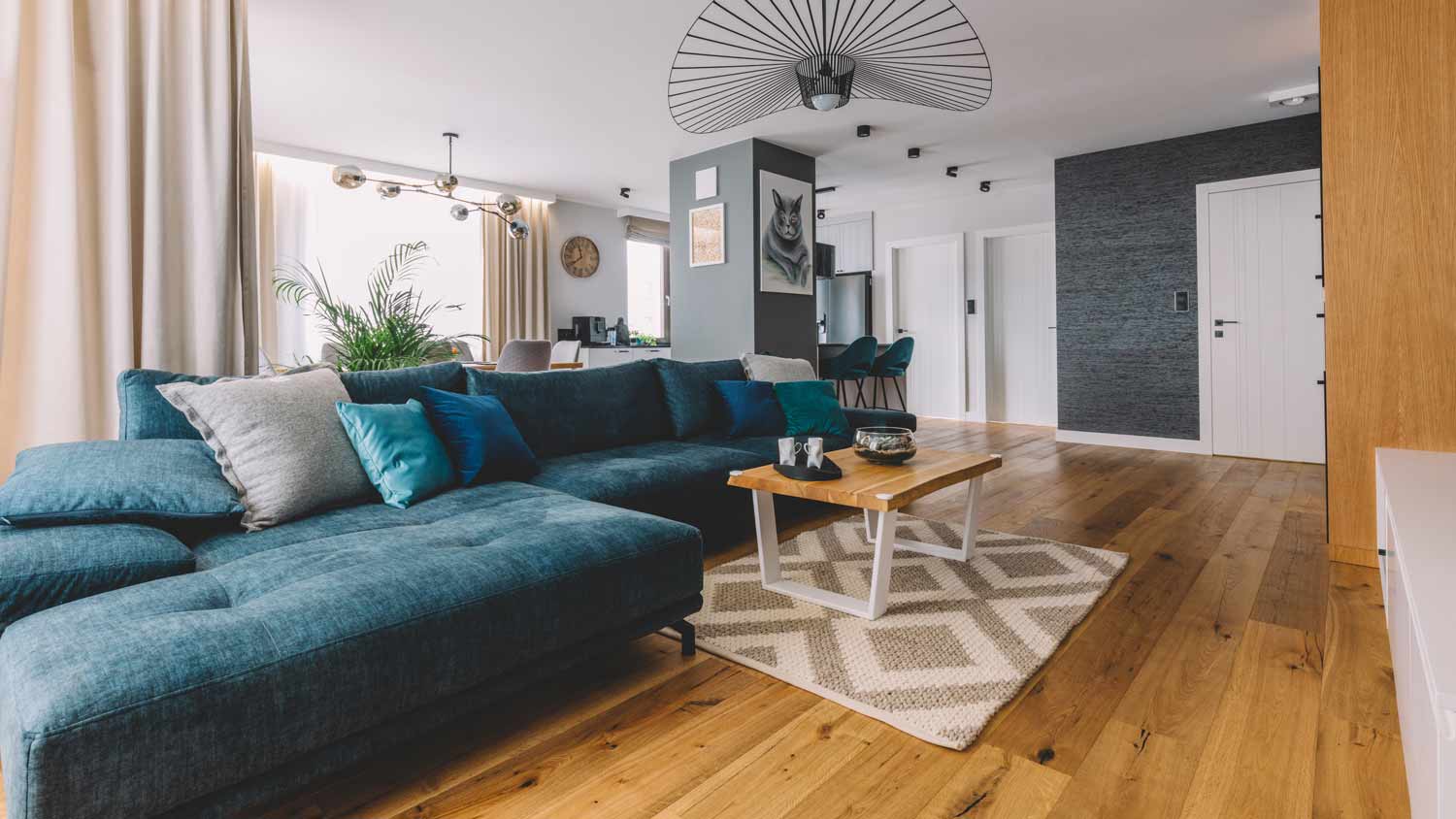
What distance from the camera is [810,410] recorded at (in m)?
3.71

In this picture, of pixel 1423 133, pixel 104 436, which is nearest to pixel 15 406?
pixel 104 436

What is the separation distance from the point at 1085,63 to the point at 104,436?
479 centimetres

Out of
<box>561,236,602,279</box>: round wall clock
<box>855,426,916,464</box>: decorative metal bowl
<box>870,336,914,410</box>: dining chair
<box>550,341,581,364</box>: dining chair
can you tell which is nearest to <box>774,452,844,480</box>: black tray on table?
<box>855,426,916,464</box>: decorative metal bowl

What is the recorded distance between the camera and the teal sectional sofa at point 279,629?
1032 mm

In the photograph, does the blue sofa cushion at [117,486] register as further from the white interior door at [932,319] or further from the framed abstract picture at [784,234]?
the white interior door at [932,319]

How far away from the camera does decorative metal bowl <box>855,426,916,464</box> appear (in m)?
2.59

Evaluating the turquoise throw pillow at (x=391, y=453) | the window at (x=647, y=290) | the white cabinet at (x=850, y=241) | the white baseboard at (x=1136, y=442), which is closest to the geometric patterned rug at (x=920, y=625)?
the turquoise throw pillow at (x=391, y=453)

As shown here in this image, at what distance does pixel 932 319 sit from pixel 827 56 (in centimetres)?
520

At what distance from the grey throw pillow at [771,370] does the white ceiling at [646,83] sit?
170cm

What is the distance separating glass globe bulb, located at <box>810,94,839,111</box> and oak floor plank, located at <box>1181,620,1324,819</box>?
246 cm

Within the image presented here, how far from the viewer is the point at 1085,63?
3998 millimetres

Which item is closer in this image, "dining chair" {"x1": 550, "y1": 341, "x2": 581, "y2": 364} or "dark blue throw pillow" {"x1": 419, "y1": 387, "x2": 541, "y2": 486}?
"dark blue throw pillow" {"x1": 419, "y1": 387, "x2": 541, "y2": 486}

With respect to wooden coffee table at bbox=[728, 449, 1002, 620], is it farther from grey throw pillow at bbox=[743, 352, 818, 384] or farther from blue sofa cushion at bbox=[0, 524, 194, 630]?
blue sofa cushion at bbox=[0, 524, 194, 630]

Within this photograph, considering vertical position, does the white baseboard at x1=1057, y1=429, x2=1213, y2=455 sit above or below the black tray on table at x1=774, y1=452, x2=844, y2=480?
below
